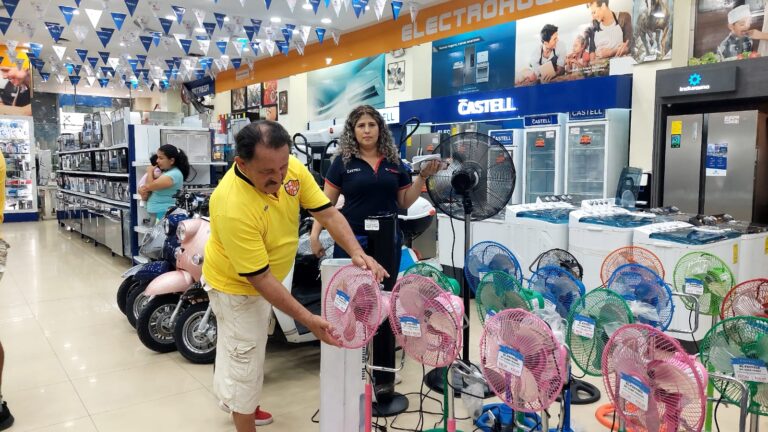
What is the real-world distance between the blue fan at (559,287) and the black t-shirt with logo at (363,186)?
98 centimetres

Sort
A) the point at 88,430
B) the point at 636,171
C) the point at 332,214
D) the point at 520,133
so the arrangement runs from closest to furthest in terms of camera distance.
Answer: the point at 332,214, the point at 88,430, the point at 636,171, the point at 520,133

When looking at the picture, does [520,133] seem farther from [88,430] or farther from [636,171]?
[88,430]

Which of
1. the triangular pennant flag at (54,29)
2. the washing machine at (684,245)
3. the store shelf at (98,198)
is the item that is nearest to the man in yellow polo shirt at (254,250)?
the washing machine at (684,245)

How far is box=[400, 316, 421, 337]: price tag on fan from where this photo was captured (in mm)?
2061

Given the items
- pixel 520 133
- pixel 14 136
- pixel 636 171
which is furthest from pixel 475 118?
pixel 14 136

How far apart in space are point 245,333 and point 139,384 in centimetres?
184

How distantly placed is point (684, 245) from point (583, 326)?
2.22 meters

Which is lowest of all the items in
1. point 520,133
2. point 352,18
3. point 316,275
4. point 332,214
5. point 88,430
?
point 88,430

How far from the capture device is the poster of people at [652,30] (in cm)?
698

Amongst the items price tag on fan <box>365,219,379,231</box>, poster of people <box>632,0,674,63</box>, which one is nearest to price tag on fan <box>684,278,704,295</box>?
price tag on fan <box>365,219,379,231</box>

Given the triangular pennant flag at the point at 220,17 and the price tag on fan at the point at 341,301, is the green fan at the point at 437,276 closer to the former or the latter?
the price tag on fan at the point at 341,301

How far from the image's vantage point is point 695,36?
725 cm

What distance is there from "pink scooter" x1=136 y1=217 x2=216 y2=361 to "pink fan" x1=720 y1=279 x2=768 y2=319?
10.4ft

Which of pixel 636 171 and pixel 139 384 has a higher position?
pixel 636 171
